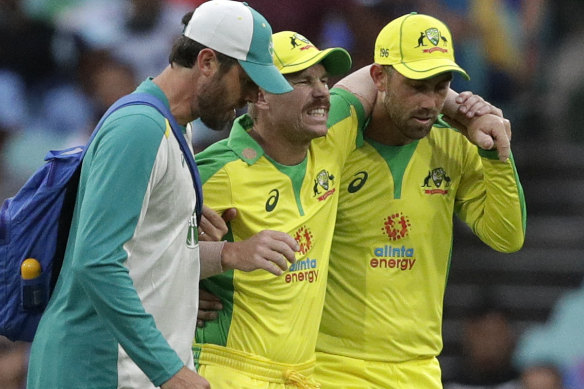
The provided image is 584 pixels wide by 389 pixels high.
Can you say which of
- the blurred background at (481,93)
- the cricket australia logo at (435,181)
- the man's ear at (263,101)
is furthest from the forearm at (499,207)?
the blurred background at (481,93)

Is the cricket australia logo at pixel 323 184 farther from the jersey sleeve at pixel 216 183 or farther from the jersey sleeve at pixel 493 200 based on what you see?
the jersey sleeve at pixel 493 200

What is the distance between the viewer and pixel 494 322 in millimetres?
8359

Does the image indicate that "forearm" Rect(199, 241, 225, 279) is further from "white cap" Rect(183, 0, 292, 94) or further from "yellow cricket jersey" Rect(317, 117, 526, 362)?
"yellow cricket jersey" Rect(317, 117, 526, 362)

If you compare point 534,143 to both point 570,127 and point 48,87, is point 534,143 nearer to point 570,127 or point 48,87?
point 570,127

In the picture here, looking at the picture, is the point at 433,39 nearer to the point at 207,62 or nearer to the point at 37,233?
the point at 207,62

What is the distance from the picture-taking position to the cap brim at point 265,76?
3.46 meters

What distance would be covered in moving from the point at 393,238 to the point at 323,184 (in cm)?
41

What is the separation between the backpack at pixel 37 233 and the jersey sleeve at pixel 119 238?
160 millimetres

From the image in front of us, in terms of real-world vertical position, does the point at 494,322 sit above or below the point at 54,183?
below

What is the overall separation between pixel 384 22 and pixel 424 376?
4703mm

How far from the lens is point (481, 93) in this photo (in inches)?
355

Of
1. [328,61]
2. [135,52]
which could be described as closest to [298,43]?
[328,61]

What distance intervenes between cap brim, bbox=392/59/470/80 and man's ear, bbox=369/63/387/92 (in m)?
0.12

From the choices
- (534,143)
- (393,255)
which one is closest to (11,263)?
(393,255)
